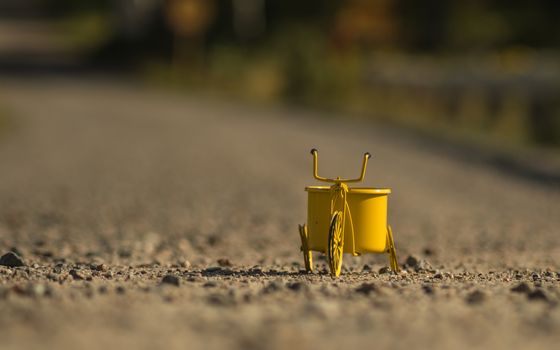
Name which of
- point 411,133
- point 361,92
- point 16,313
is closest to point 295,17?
point 361,92

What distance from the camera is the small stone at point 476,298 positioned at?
489 centimetres

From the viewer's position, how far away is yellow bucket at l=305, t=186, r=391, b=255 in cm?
611

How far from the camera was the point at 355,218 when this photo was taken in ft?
20.1

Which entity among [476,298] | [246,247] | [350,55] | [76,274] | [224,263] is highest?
[476,298]

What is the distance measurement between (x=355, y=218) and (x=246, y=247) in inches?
106

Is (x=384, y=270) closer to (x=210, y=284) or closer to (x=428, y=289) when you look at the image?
(x=428, y=289)

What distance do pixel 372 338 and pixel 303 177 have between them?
10848 mm

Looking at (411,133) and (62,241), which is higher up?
(62,241)

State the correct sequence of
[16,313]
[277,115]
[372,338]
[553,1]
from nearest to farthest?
[372,338], [16,313], [277,115], [553,1]

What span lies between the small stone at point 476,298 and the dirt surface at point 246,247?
1 centimetres

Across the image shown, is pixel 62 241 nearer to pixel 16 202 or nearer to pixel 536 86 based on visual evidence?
pixel 16 202

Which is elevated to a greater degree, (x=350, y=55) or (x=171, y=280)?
(x=171, y=280)

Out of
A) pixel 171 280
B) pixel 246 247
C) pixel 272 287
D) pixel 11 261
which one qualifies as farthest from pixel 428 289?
pixel 246 247

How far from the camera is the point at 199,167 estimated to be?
52.5 ft
